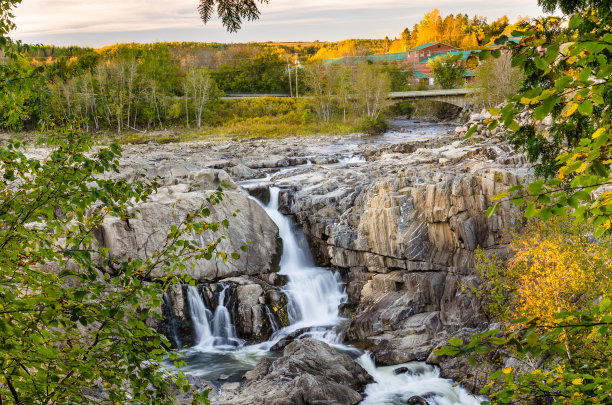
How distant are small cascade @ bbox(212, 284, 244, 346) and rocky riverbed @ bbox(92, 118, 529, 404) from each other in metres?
0.08

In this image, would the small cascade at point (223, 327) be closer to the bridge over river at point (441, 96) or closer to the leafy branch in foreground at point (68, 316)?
the leafy branch in foreground at point (68, 316)

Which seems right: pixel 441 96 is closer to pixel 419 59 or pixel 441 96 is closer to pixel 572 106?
pixel 419 59

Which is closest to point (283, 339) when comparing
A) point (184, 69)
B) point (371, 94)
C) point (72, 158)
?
point (72, 158)

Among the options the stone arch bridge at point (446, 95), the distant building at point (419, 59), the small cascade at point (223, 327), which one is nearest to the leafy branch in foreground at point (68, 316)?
the small cascade at point (223, 327)

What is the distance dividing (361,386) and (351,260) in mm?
7640

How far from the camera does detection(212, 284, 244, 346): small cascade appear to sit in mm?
18152

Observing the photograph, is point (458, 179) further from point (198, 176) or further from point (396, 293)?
point (198, 176)

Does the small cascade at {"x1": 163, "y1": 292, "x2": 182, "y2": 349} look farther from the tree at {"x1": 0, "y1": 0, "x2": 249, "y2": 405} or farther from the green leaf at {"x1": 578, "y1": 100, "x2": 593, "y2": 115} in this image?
the green leaf at {"x1": 578, "y1": 100, "x2": 593, "y2": 115}

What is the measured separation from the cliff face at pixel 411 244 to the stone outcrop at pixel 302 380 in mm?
1886

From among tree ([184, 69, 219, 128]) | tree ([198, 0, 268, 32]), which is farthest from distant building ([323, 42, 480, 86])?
tree ([198, 0, 268, 32])

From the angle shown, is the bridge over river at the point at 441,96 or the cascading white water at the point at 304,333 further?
the bridge over river at the point at 441,96

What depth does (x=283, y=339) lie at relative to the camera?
1766 cm

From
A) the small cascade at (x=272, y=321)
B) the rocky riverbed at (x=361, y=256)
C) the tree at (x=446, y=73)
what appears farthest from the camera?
the tree at (x=446, y=73)

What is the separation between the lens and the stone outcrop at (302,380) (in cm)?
1249
